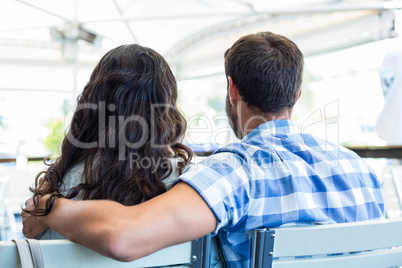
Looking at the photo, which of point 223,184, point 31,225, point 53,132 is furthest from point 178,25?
point 223,184

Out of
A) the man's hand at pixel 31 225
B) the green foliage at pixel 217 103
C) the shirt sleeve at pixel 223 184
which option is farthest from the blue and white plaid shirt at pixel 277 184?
the green foliage at pixel 217 103

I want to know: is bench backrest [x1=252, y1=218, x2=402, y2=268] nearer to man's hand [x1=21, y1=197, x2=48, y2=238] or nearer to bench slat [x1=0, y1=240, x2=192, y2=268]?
bench slat [x1=0, y1=240, x2=192, y2=268]

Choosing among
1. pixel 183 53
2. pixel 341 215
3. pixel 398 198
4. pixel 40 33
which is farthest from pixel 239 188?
pixel 183 53

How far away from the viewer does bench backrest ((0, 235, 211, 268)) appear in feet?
2.39

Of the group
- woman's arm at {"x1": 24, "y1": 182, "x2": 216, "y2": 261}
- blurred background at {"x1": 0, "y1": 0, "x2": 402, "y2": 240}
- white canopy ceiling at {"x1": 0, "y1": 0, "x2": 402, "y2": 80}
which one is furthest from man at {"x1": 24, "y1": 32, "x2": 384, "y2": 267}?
white canopy ceiling at {"x1": 0, "y1": 0, "x2": 402, "y2": 80}

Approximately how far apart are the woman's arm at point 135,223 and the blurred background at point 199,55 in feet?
5.90

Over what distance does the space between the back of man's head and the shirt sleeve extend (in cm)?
25

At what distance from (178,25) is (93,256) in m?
7.18

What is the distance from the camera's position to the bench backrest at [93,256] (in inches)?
28.6

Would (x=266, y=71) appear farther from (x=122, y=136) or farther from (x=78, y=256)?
(x=78, y=256)

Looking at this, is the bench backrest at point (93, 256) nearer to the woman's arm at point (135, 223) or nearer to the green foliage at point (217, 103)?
the woman's arm at point (135, 223)

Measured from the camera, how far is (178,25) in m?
7.58

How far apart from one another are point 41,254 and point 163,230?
0.75ft

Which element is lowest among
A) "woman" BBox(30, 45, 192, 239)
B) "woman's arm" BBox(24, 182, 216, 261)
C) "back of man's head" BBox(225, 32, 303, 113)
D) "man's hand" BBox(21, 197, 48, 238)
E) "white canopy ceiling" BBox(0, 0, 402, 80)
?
"man's hand" BBox(21, 197, 48, 238)
